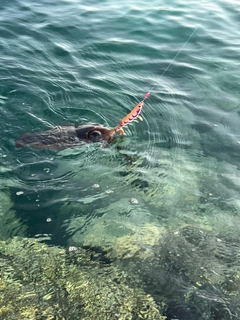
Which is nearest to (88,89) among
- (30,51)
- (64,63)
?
(64,63)

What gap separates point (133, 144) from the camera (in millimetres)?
7129

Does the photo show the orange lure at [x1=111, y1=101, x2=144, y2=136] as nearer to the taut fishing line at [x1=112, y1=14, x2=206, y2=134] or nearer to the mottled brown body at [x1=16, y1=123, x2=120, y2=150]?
the taut fishing line at [x1=112, y1=14, x2=206, y2=134]

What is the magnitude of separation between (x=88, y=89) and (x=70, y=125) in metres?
1.66

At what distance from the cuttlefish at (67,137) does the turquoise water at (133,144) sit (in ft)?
0.48

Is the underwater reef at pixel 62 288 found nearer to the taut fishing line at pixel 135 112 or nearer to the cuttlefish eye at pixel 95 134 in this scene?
the taut fishing line at pixel 135 112

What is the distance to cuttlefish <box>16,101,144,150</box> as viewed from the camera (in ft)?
22.1

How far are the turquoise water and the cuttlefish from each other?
145mm

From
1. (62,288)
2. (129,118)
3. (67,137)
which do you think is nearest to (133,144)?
(129,118)

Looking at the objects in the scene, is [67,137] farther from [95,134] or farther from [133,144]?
[133,144]

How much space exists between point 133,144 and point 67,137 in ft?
4.07

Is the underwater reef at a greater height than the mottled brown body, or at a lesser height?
lesser

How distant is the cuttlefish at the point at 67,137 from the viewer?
6.75 meters

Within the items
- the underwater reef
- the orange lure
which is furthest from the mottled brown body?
the underwater reef

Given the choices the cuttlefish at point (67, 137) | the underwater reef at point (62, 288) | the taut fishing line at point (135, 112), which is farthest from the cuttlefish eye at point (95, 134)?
the underwater reef at point (62, 288)
